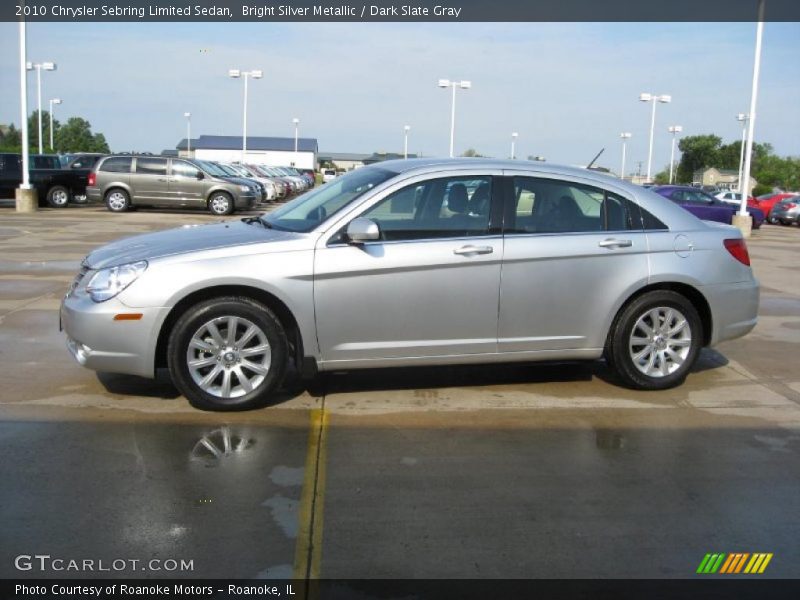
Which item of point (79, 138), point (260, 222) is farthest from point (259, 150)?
point (260, 222)

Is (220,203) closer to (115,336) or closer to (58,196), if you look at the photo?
(58,196)

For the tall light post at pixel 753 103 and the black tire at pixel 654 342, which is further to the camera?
the tall light post at pixel 753 103

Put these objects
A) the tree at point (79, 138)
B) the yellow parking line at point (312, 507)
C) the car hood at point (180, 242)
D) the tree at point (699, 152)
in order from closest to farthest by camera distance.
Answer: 1. the yellow parking line at point (312, 507)
2. the car hood at point (180, 242)
3. the tree at point (79, 138)
4. the tree at point (699, 152)

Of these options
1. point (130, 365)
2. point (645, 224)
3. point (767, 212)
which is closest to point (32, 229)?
point (130, 365)

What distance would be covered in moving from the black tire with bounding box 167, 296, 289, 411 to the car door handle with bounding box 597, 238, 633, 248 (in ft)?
7.97

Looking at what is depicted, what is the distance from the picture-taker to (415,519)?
407cm

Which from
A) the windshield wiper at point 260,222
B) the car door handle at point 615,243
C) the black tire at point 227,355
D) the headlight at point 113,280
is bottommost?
the black tire at point 227,355

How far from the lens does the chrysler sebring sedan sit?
5.52 metres

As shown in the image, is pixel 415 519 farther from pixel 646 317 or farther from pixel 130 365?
pixel 646 317

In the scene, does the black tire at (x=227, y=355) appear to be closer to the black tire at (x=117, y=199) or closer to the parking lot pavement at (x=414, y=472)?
the parking lot pavement at (x=414, y=472)

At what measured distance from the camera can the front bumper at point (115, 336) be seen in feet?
17.9

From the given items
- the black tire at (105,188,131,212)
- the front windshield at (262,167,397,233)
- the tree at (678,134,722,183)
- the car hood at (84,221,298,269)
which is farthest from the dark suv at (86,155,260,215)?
the tree at (678,134,722,183)

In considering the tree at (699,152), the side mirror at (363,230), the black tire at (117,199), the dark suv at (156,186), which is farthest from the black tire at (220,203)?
the tree at (699,152)

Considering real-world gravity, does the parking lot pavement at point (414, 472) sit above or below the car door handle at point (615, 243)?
below
